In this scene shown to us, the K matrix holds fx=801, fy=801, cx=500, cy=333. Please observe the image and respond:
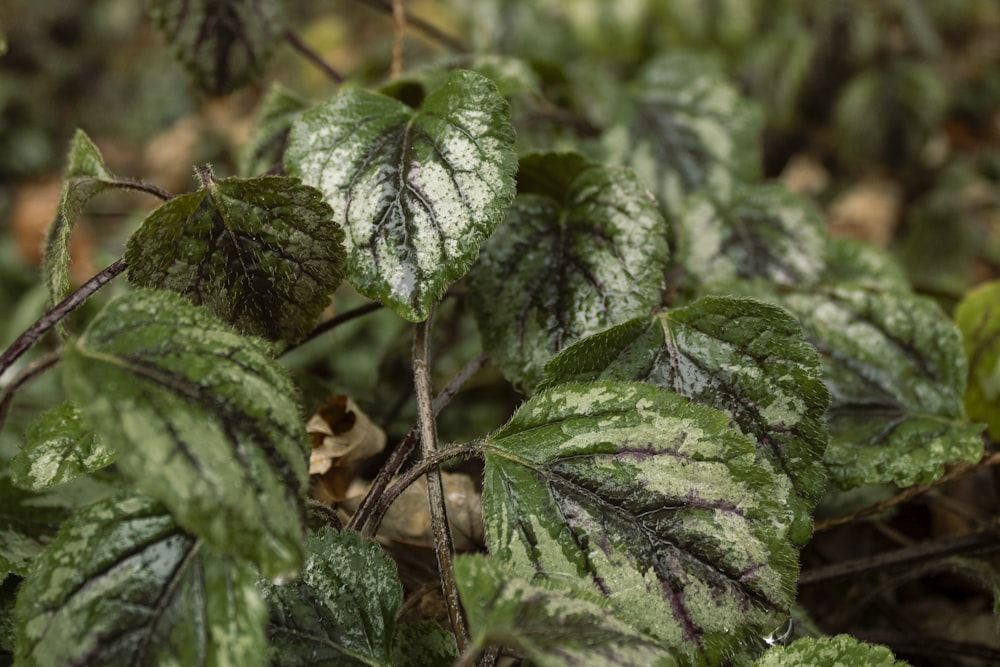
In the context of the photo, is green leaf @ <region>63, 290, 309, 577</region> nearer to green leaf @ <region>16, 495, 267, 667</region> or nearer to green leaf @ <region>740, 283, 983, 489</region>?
green leaf @ <region>16, 495, 267, 667</region>

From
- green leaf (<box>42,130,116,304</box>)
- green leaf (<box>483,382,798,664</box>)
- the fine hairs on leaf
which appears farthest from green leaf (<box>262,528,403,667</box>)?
green leaf (<box>42,130,116,304</box>)

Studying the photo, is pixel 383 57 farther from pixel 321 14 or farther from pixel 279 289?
pixel 321 14

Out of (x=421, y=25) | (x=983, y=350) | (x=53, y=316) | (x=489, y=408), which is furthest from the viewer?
(x=421, y=25)

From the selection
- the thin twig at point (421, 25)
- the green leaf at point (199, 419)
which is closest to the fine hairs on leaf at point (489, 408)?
the green leaf at point (199, 419)

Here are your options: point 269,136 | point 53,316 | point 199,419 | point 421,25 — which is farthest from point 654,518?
point 421,25

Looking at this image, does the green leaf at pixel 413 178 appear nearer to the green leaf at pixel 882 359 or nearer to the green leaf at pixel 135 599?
the green leaf at pixel 135 599

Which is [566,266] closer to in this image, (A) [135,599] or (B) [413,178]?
(B) [413,178]

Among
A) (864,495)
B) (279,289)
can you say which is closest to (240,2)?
(279,289)
